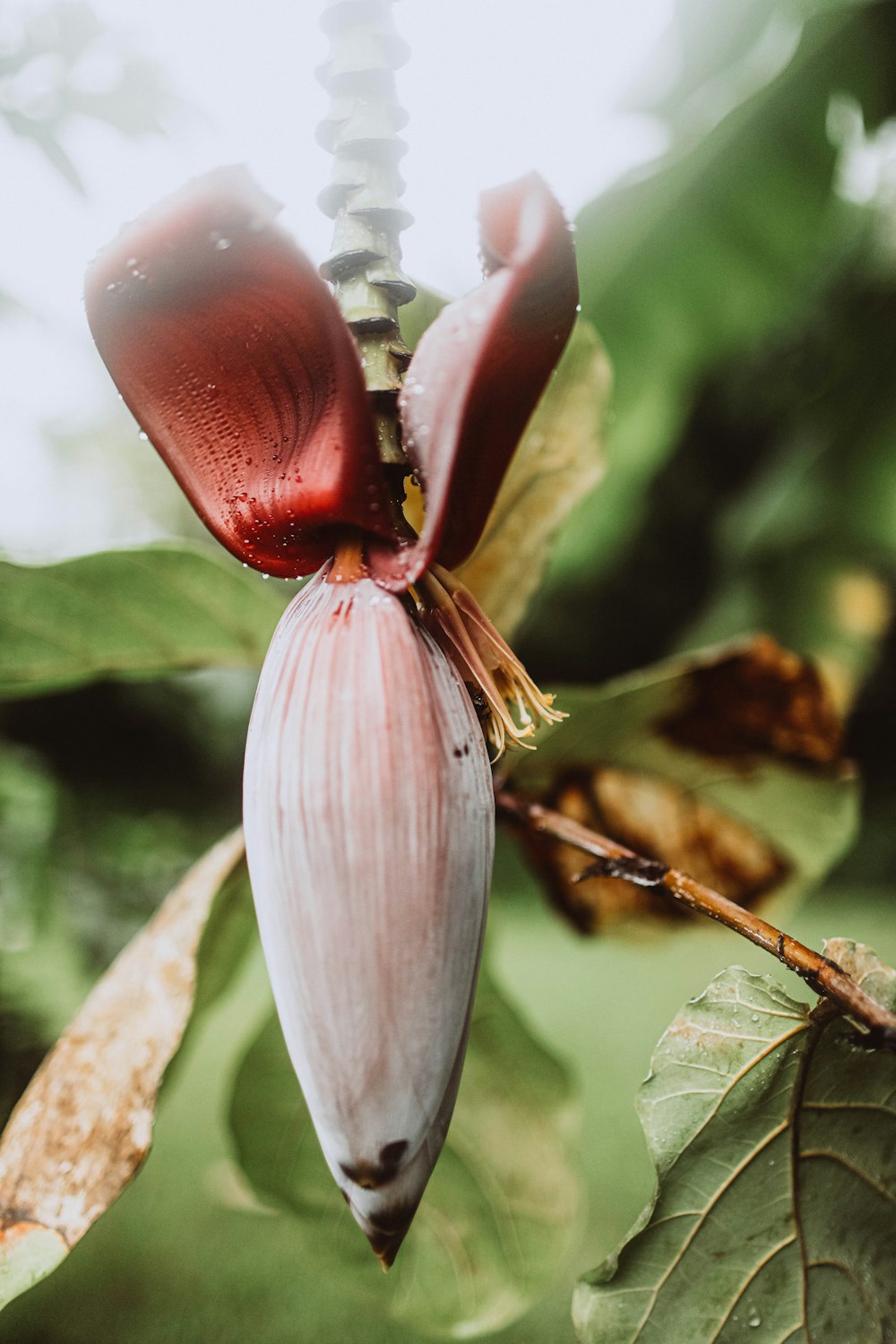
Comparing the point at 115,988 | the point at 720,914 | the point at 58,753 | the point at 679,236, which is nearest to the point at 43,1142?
the point at 115,988

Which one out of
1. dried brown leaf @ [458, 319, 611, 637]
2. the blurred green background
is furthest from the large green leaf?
dried brown leaf @ [458, 319, 611, 637]

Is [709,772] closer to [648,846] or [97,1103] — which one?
[648,846]

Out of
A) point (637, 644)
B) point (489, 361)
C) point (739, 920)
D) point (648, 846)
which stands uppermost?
point (489, 361)

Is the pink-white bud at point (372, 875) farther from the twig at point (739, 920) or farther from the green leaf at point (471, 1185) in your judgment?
the green leaf at point (471, 1185)

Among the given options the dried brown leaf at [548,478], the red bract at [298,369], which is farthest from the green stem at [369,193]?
the dried brown leaf at [548,478]

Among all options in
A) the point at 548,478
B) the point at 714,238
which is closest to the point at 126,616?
the point at 548,478

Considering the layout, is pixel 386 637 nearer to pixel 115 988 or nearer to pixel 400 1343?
pixel 115 988

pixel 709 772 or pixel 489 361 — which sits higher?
pixel 489 361
